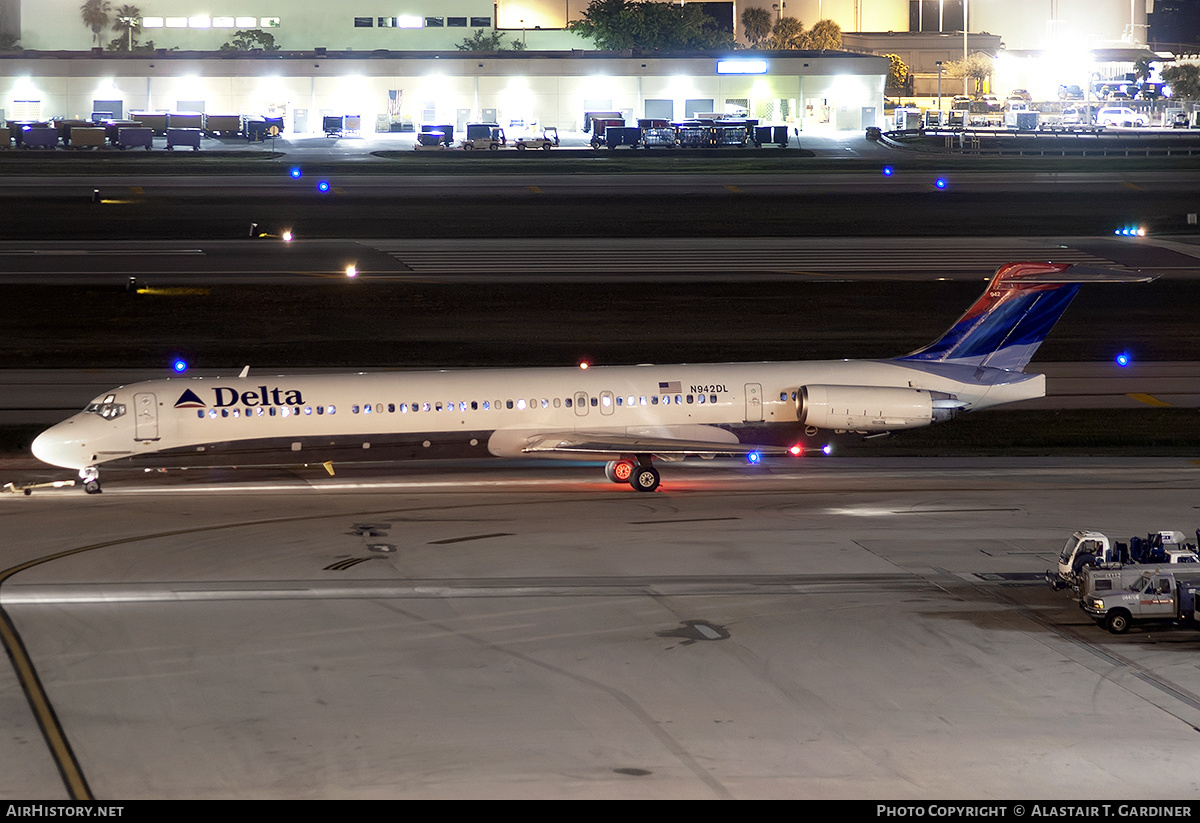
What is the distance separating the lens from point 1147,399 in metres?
43.9

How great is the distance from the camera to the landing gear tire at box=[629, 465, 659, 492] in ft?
113

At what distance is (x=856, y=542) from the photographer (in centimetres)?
2950

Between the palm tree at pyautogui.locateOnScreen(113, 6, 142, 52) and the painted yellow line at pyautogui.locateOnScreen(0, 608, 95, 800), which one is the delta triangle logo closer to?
the painted yellow line at pyautogui.locateOnScreen(0, 608, 95, 800)

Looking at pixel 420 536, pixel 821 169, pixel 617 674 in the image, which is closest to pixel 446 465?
pixel 420 536

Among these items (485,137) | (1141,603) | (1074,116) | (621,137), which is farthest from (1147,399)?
(1074,116)

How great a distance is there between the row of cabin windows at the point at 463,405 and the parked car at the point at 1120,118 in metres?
144

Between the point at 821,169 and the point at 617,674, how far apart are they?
8865 centimetres

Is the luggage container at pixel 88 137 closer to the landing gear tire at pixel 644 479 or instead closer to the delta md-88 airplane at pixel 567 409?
the delta md-88 airplane at pixel 567 409

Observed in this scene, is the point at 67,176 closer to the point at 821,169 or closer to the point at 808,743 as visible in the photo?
the point at 821,169

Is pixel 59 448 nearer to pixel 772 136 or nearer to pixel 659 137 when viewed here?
pixel 659 137

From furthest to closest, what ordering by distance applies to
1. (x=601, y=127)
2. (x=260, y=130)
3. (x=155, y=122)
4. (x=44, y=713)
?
(x=260, y=130) < (x=155, y=122) < (x=601, y=127) < (x=44, y=713)

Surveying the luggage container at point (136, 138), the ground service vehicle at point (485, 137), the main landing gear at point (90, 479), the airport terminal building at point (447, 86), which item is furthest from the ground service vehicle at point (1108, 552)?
the airport terminal building at point (447, 86)

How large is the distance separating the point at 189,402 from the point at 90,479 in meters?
3.23

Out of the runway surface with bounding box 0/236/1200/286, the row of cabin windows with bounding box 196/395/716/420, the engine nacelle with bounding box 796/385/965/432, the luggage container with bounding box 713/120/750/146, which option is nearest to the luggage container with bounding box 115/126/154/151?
the luggage container with bounding box 713/120/750/146
